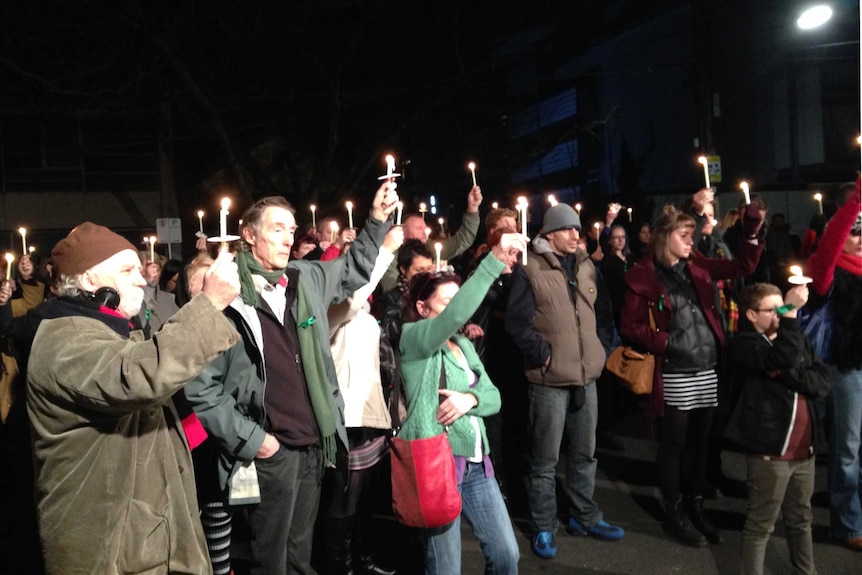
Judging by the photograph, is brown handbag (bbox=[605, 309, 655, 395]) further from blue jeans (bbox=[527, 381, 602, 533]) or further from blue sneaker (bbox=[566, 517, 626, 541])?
blue sneaker (bbox=[566, 517, 626, 541])

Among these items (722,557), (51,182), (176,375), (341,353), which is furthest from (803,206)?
(51,182)

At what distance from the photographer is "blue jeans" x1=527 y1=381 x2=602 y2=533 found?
17.0 ft

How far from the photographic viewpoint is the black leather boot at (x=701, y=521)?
17.3 feet

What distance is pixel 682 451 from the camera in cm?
541

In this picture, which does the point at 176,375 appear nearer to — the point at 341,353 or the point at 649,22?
the point at 341,353

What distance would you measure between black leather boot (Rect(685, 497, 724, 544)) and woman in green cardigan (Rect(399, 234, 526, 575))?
2.09 m

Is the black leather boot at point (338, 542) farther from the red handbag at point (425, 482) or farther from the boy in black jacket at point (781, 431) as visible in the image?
the boy in black jacket at point (781, 431)

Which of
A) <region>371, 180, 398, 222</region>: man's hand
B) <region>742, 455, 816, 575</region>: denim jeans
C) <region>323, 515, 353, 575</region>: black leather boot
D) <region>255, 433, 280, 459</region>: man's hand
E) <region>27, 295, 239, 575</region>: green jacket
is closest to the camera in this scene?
<region>27, 295, 239, 575</region>: green jacket

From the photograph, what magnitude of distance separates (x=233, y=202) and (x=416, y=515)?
71.2 ft

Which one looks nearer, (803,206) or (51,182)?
(803,206)

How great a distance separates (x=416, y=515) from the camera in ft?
12.0

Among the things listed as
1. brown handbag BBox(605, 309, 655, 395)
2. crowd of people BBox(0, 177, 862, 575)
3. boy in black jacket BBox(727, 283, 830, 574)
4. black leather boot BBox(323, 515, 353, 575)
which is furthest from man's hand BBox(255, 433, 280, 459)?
brown handbag BBox(605, 309, 655, 395)

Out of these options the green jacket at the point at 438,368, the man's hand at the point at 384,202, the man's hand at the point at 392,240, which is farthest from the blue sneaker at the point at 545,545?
the man's hand at the point at 384,202

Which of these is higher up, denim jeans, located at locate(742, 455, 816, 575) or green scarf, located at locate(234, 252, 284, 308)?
green scarf, located at locate(234, 252, 284, 308)
